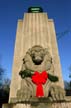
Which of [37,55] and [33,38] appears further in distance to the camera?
[33,38]

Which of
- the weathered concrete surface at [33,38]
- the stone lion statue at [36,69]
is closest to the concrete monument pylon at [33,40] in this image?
the weathered concrete surface at [33,38]

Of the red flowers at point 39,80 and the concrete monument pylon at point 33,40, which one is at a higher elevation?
the concrete monument pylon at point 33,40

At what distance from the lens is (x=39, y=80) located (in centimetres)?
841

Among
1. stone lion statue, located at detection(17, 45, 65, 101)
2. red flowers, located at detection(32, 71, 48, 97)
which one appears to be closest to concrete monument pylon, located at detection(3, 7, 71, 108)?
stone lion statue, located at detection(17, 45, 65, 101)

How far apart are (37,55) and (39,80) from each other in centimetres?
89

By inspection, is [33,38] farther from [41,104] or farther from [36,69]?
[41,104]

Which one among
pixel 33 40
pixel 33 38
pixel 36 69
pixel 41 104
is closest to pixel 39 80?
pixel 36 69

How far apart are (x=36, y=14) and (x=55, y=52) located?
2293 millimetres

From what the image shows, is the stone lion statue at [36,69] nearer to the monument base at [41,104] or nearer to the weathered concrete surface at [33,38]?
the monument base at [41,104]

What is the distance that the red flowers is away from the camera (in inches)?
326

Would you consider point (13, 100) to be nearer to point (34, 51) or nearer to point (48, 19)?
point (34, 51)

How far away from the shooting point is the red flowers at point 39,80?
827 centimetres

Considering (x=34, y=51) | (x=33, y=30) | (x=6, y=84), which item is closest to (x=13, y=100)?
(x=34, y=51)

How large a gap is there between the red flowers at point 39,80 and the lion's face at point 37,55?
42cm
